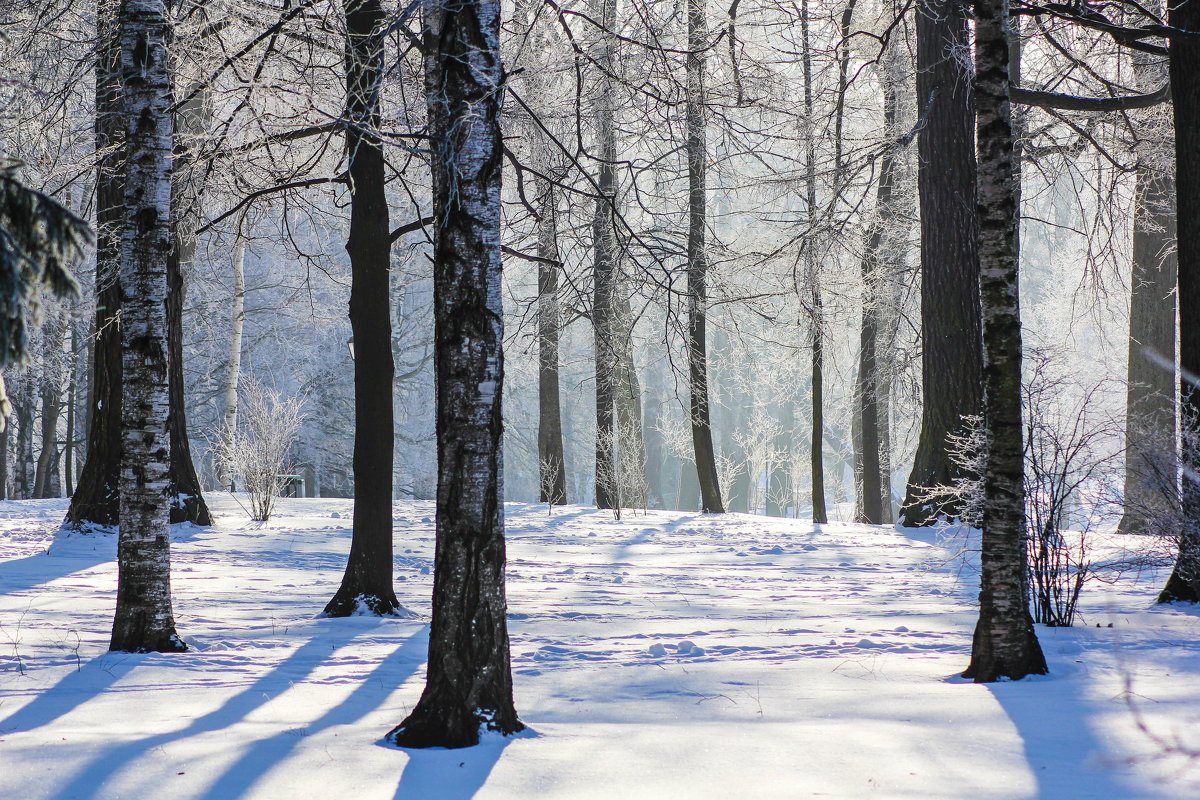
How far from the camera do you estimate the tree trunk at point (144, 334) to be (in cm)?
509

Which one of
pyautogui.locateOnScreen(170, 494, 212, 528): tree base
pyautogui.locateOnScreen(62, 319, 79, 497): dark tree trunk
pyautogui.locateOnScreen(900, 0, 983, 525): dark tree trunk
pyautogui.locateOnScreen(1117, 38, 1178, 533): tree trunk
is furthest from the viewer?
pyautogui.locateOnScreen(62, 319, 79, 497): dark tree trunk

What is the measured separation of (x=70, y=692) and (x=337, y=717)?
1321 mm

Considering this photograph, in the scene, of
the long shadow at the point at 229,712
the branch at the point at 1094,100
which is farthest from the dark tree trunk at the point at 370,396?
the branch at the point at 1094,100

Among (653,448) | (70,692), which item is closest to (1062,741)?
(70,692)

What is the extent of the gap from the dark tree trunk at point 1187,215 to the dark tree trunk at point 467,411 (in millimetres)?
4962

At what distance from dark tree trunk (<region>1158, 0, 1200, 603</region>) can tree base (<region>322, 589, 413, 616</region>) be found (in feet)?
17.8

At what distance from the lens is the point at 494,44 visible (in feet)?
12.2

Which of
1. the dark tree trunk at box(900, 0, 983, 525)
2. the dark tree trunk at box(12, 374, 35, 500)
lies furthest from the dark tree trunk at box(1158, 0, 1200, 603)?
the dark tree trunk at box(12, 374, 35, 500)

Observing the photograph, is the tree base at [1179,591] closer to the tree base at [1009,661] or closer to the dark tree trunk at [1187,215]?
the dark tree trunk at [1187,215]

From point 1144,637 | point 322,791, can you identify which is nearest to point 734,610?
point 1144,637

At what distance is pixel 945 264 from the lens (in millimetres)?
10586

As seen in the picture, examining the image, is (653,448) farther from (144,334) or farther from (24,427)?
(144,334)

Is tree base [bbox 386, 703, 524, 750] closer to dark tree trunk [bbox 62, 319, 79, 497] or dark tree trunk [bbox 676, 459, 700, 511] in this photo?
dark tree trunk [bbox 62, 319, 79, 497]

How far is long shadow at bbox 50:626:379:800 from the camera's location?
308 cm
